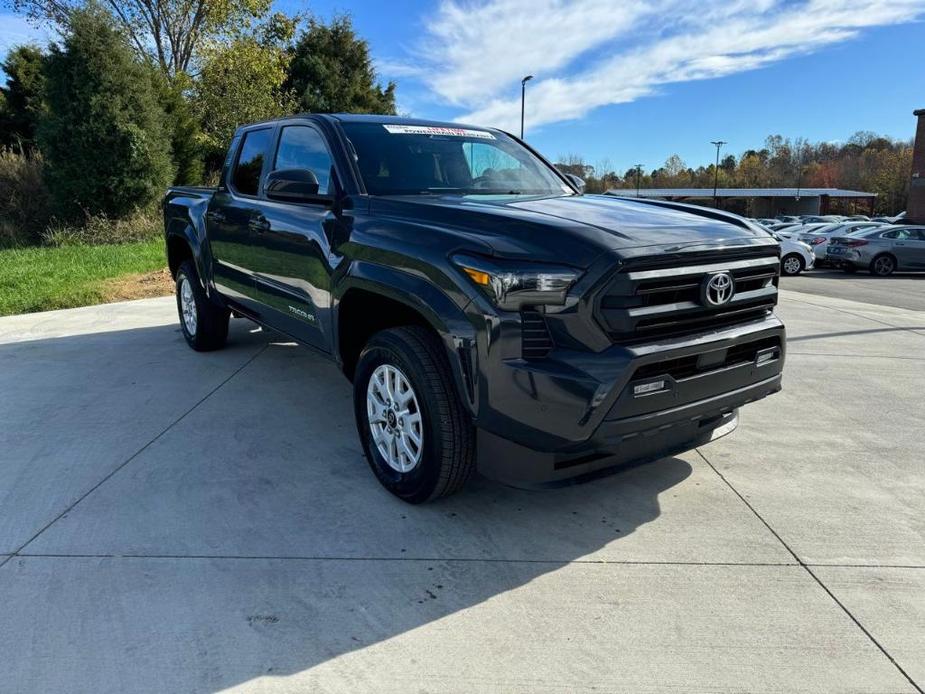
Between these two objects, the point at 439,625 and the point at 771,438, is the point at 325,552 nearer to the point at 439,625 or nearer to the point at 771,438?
the point at 439,625

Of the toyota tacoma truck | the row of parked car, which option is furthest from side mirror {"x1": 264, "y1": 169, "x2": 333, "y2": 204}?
the row of parked car

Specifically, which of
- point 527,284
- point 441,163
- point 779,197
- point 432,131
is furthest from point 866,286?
point 779,197

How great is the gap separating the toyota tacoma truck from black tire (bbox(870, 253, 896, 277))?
1858 centimetres

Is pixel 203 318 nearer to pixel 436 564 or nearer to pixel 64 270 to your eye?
pixel 436 564

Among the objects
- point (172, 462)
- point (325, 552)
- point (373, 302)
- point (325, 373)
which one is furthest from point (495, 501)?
point (325, 373)

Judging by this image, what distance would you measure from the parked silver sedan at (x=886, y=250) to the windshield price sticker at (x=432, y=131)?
59.8ft

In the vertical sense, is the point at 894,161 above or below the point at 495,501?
above

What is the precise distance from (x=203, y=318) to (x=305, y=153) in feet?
8.55

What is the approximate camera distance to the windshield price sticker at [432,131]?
4234mm

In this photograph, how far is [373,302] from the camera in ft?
11.9

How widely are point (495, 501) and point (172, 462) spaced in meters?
1.93

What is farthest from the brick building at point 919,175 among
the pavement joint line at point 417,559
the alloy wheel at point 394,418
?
the alloy wheel at point 394,418

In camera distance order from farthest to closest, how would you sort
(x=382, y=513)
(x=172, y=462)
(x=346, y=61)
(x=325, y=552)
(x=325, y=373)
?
(x=346, y=61) → (x=325, y=373) → (x=172, y=462) → (x=382, y=513) → (x=325, y=552)

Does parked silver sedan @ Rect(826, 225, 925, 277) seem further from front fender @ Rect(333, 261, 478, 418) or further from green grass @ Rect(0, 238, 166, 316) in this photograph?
front fender @ Rect(333, 261, 478, 418)
